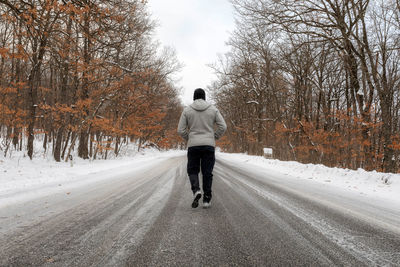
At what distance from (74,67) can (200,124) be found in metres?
9.90

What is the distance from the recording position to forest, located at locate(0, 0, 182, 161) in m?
7.26

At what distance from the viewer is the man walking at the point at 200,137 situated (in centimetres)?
396

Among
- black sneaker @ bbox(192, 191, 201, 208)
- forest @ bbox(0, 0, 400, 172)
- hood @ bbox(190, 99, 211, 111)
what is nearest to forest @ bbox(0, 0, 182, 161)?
forest @ bbox(0, 0, 400, 172)

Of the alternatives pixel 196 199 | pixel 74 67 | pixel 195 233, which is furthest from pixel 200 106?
pixel 74 67

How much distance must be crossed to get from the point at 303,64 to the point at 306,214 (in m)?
16.4

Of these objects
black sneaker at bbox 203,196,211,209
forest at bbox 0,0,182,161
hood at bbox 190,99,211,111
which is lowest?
black sneaker at bbox 203,196,211,209

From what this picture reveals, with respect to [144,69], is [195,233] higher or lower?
lower

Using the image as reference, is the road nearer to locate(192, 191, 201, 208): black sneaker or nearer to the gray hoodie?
locate(192, 191, 201, 208): black sneaker

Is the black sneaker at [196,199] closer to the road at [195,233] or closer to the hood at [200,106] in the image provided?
the road at [195,233]

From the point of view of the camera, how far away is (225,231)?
2.61 meters

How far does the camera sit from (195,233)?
8.38 feet

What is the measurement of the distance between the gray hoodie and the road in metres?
1.14

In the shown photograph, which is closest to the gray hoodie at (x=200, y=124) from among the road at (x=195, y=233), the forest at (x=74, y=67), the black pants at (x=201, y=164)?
the black pants at (x=201, y=164)

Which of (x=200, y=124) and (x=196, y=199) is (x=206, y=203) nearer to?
(x=196, y=199)
